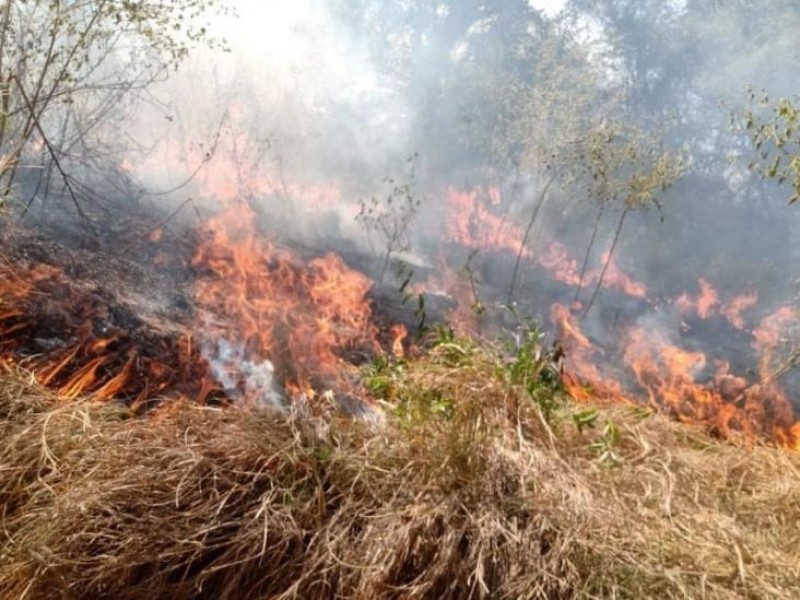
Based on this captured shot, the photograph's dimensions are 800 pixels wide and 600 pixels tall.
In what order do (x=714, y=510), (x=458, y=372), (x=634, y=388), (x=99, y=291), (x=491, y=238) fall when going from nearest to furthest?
(x=714, y=510) < (x=458, y=372) < (x=99, y=291) < (x=634, y=388) < (x=491, y=238)

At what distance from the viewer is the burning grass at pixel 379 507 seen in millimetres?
2434

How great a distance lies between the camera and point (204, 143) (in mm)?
13438

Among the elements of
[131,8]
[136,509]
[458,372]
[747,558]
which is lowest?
[136,509]

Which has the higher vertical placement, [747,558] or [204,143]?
[204,143]

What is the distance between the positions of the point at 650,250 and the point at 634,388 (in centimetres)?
1196

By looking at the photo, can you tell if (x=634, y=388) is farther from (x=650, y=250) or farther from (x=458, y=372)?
(x=650, y=250)


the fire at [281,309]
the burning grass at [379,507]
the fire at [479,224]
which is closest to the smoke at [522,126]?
the fire at [479,224]

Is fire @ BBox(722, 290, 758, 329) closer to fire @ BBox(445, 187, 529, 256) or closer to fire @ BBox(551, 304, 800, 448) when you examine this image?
fire @ BBox(551, 304, 800, 448)

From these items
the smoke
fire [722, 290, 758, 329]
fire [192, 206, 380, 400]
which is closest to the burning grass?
fire [192, 206, 380, 400]

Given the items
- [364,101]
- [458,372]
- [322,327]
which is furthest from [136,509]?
[364,101]

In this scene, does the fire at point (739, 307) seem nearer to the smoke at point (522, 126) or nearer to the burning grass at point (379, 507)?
the smoke at point (522, 126)

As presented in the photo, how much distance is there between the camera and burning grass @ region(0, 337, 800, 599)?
2434 mm

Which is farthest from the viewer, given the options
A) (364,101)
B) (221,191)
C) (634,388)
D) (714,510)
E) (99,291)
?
(364,101)

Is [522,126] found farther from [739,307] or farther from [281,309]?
[281,309]
